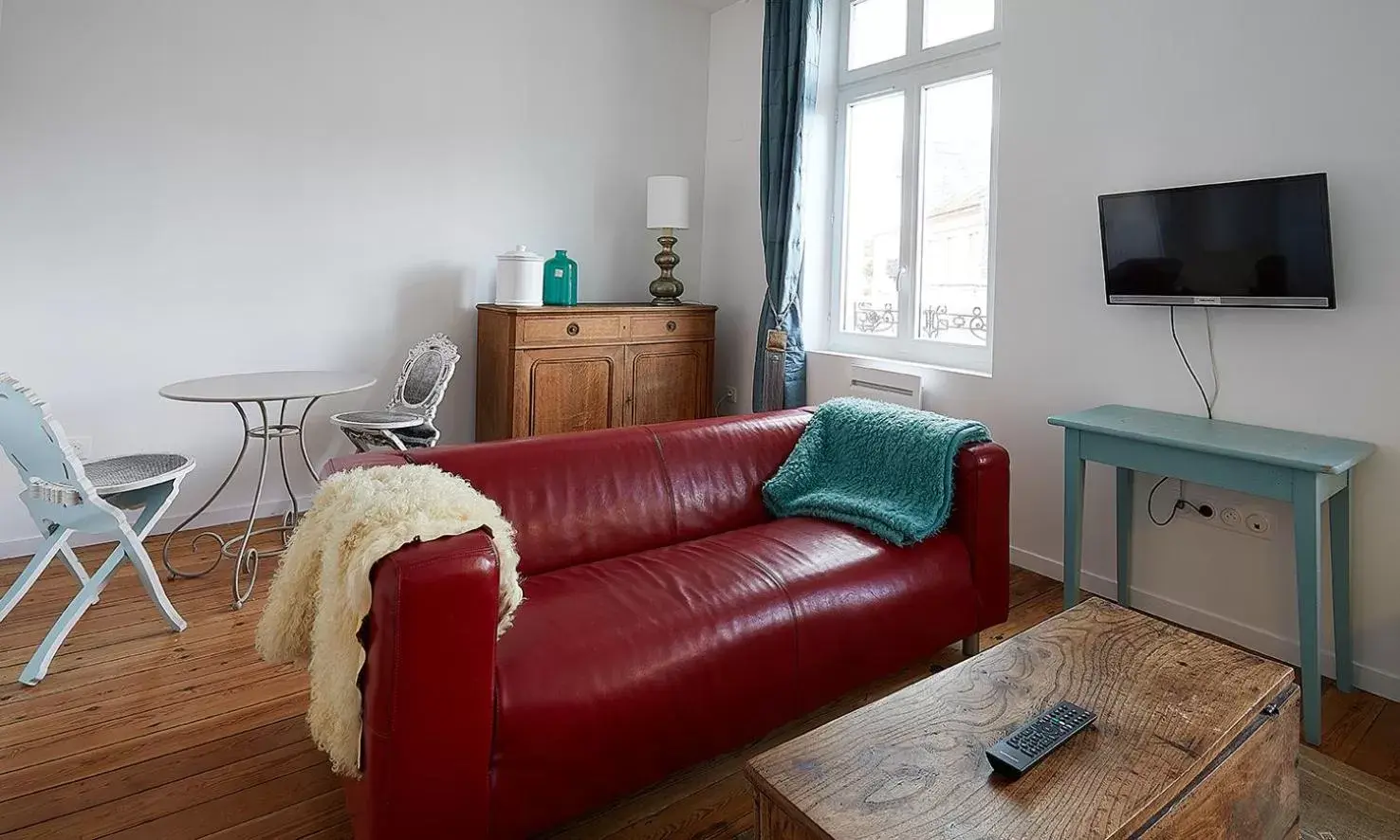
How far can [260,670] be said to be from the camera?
7.83ft

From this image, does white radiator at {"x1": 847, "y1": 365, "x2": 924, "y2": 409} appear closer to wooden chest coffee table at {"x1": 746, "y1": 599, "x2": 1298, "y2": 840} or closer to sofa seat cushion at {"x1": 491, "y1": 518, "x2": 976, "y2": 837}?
sofa seat cushion at {"x1": 491, "y1": 518, "x2": 976, "y2": 837}

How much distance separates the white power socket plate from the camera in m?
2.56

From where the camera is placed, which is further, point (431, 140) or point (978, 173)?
point (431, 140)

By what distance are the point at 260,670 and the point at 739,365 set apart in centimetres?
294

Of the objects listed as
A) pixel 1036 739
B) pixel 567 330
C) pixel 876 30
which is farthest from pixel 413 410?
pixel 1036 739

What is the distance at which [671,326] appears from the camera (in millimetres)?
4328

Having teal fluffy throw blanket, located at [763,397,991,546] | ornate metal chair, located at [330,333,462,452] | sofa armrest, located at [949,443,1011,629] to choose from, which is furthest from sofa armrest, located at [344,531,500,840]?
ornate metal chair, located at [330,333,462,452]

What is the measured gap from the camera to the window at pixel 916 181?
345 cm

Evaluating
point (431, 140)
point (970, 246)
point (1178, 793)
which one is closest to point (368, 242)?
point (431, 140)

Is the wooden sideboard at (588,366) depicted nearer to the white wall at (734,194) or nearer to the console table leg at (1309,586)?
the white wall at (734,194)

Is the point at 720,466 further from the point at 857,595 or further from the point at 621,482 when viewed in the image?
the point at 857,595

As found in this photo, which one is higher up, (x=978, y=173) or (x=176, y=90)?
(x=176, y=90)

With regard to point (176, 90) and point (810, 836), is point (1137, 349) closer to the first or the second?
point (810, 836)

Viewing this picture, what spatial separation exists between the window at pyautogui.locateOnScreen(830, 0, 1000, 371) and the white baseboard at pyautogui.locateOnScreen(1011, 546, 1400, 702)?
3.17 ft
